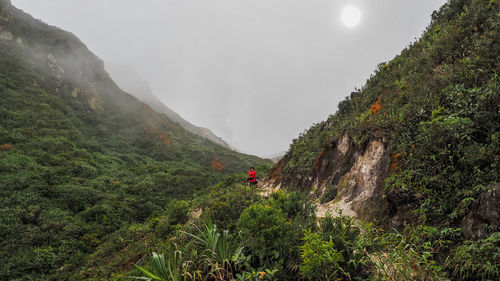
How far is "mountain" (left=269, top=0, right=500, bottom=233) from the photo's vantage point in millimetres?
3391

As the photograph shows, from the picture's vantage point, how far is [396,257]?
9.05ft

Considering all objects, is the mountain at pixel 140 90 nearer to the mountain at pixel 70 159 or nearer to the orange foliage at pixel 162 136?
the mountain at pixel 70 159

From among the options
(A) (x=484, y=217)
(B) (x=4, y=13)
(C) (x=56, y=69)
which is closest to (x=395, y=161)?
(A) (x=484, y=217)

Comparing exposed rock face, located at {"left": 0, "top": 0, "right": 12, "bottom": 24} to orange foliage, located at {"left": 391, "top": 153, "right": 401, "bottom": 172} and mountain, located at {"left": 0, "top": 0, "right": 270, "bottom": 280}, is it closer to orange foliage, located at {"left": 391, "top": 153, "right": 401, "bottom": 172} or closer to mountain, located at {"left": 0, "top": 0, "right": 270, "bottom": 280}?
mountain, located at {"left": 0, "top": 0, "right": 270, "bottom": 280}

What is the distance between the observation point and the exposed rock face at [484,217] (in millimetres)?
2766

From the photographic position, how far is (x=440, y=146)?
416cm

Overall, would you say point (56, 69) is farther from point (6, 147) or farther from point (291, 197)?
point (291, 197)

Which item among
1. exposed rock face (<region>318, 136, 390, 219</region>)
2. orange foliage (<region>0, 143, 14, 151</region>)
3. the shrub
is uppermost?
exposed rock face (<region>318, 136, 390, 219</region>)

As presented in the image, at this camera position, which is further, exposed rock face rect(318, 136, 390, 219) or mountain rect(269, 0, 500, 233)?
exposed rock face rect(318, 136, 390, 219)

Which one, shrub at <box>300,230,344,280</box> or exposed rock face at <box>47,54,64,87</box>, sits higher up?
shrub at <box>300,230,344,280</box>

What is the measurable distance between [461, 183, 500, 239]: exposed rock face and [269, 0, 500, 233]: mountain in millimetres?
12

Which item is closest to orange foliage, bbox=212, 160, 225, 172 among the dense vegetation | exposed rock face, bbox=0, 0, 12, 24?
the dense vegetation

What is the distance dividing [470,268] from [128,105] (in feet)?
195

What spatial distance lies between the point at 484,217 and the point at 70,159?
29090 mm
